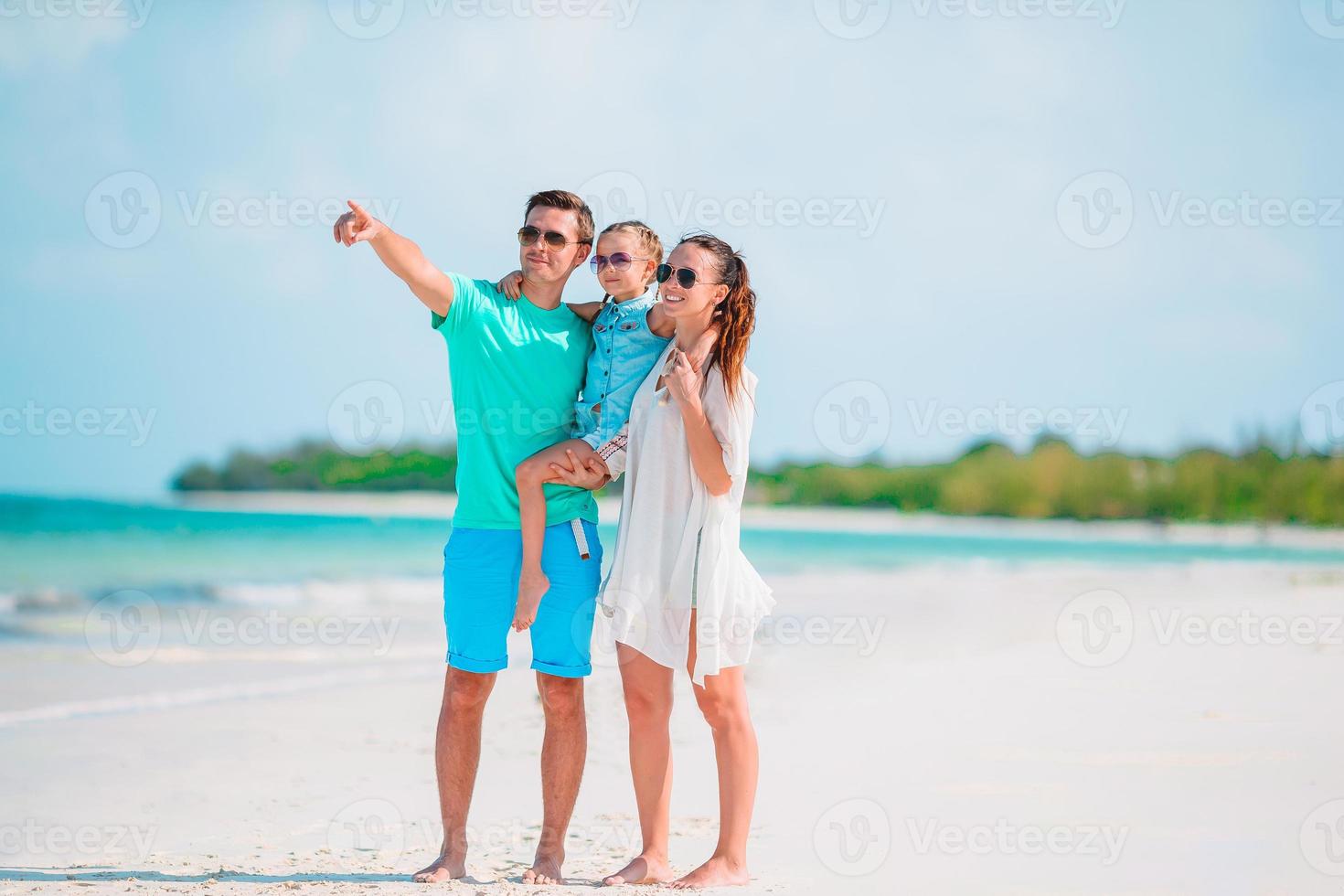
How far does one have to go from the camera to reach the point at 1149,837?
405cm

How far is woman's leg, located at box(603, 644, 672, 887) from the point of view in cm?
338

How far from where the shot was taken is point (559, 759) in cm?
361

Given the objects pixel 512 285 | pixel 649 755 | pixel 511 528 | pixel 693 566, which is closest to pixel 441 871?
pixel 649 755

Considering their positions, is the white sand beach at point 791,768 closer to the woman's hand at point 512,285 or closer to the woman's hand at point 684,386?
the woman's hand at point 684,386

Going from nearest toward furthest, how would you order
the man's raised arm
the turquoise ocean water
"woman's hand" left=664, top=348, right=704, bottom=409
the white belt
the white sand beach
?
1. "woman's hand" left=664, top=348, right=704, bottom=409
2. the man's raised arm
3. the white belt
4. the white sand beach
5. the turquoise ocean water

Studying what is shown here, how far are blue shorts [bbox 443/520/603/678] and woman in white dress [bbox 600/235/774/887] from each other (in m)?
0.17

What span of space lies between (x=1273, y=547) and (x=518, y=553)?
91.5 ft

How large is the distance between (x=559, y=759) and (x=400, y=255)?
1.56 m

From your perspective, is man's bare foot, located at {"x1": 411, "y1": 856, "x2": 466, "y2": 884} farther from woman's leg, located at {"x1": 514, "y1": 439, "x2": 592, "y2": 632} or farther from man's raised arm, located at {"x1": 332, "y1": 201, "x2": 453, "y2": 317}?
man's raised arm, located at {"x1": 332, "y1": 201, "x2": 453, "y2": 317}

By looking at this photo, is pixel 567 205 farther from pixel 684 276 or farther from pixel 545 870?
pixel 545 870

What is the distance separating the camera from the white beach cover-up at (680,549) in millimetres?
3291

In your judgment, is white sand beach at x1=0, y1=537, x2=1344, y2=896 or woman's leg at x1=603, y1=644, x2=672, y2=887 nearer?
woman's leg at x1=603, y1=644, x2=672, y2=887

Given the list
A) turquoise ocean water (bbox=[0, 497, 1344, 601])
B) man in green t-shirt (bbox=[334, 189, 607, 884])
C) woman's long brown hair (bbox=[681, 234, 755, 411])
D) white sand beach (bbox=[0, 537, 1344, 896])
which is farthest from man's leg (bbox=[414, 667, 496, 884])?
turquoise ocean water (bbox=[0, 497, 1344, 601])

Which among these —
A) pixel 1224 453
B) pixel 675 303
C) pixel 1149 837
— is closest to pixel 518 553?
pixel 675 303
